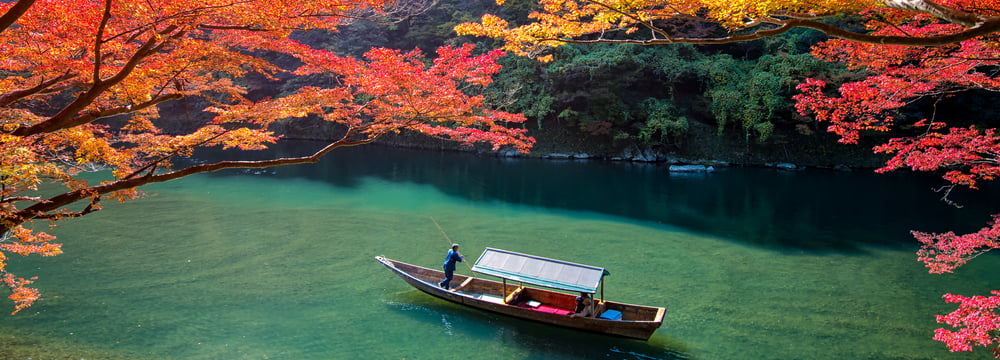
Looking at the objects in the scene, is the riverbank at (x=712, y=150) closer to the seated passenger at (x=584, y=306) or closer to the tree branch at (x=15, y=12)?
the seated passenger at (x=584, y=306)

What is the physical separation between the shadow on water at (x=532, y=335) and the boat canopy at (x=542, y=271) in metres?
0.70

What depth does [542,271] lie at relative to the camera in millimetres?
7918

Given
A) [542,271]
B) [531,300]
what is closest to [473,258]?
[531,300]

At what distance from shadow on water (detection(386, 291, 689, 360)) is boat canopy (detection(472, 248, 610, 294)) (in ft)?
2.30

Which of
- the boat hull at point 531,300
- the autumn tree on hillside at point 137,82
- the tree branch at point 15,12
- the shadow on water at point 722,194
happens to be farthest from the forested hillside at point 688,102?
the tree branch at point 15,12

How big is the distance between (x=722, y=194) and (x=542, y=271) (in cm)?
1301

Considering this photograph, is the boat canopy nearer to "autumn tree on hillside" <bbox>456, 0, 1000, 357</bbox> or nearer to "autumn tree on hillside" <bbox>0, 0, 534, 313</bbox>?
"autumn tree on hillside" <bbox>0, 0, 534, 313</bbox>

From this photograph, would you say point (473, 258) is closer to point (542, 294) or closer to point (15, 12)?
point (542, 294)

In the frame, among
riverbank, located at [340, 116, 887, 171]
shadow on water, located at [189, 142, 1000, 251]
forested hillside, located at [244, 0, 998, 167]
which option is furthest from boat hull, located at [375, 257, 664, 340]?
riverbank, located at [340, 116, 887, 171]

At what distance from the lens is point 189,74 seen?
6707 millimetres

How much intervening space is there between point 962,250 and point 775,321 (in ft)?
8.57

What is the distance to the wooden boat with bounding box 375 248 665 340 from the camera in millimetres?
7209

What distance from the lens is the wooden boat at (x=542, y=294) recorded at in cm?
721

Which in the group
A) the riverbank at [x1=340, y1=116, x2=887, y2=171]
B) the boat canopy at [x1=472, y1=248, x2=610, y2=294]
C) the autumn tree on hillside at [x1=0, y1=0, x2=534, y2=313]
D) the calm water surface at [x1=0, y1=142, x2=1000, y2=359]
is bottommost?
the calm water surface at [x1=0, y1=142, x2=1000, y2=359]
